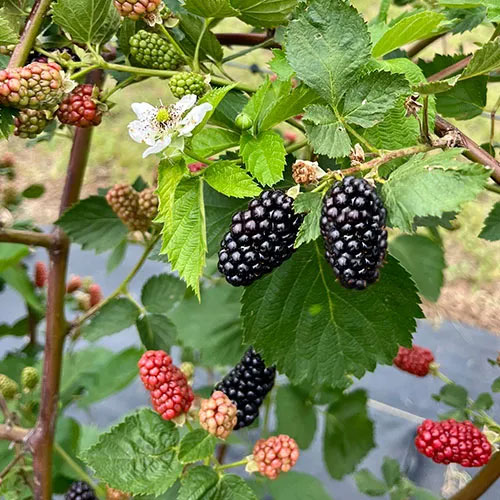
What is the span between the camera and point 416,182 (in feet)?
1.24

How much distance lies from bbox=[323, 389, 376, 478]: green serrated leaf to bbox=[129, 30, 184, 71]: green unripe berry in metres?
0.80

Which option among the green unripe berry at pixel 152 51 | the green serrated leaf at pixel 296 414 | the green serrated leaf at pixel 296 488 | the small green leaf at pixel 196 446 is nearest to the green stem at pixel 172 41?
the green unripe berry at pixel 152 51

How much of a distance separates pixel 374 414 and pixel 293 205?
142 centimetres

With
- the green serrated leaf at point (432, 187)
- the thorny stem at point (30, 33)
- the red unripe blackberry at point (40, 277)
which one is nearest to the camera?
the green serrated leaf at point (432, 187)

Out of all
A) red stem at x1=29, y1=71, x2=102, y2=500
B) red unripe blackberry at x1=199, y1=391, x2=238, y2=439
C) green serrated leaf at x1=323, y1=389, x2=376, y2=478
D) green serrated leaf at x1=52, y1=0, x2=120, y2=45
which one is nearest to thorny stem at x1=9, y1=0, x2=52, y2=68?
green serrated leaf at x1=52, y1=0, x2=120, y2=45


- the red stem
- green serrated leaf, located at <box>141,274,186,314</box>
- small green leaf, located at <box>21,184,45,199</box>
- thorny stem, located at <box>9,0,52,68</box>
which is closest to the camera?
thorny stem, located at <box>9,0,52,68</box>

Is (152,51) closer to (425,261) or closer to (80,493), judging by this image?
(80,493)

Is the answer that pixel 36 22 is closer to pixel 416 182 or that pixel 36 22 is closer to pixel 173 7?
pixel 173 7

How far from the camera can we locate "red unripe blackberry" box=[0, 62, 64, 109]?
1.41 feet

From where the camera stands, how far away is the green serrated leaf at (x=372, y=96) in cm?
43

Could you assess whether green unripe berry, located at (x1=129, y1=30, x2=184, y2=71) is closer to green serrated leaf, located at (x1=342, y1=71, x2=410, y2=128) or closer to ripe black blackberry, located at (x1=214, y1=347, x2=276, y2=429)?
green serrated leaf, located at (x1=342, y1=71, x2=410, y2=128)

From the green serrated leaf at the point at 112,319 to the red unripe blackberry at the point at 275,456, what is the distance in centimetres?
26

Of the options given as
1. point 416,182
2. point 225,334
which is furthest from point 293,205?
point 225,334

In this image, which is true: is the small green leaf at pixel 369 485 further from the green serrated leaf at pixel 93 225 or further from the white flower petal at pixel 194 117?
the white flower petal at pixel 194 117
